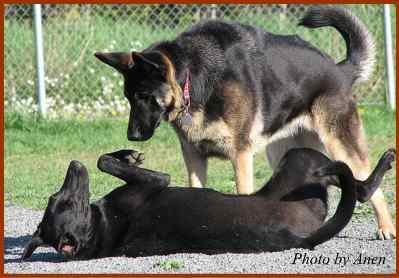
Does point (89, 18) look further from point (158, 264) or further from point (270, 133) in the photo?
point (158, 264)

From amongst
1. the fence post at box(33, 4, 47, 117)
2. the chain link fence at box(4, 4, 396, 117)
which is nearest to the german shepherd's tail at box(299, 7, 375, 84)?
the chain link fence at box(4, 4, 396, 117)

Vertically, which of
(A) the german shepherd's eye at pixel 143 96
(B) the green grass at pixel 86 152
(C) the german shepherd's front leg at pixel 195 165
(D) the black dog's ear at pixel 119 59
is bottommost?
(B) the green grass at pixel 86 152

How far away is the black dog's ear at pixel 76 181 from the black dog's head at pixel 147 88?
2.31 feet

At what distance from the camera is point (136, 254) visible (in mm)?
5164

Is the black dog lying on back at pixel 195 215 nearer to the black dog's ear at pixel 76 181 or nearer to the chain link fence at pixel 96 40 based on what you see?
the black dog's ear at pixel 76 181

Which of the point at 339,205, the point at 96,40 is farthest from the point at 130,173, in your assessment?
the point at 96,40

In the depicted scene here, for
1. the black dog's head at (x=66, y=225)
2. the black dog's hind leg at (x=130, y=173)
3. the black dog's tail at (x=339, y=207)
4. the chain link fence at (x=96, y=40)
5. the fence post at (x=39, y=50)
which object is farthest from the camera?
the chain link fence at (x=96, y=40)

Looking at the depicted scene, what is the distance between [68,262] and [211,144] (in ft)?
4.71

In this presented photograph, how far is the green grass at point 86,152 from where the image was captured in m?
8.10

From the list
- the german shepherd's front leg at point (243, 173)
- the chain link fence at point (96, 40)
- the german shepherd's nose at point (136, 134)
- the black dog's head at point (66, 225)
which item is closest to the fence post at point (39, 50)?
the chain link fence at point (96, 40)

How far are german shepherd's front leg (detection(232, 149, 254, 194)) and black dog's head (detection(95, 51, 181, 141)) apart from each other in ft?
1.97

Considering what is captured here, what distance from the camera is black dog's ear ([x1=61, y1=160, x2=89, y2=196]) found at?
17.2 feet

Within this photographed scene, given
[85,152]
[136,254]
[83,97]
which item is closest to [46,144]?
[85,152]

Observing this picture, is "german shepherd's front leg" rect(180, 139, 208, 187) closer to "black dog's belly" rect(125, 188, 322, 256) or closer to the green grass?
"black dog's belly" rect(125, 188, 322, 256)
